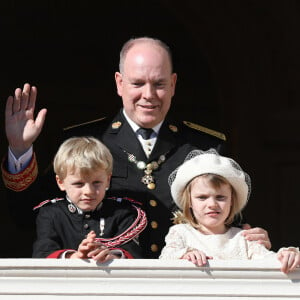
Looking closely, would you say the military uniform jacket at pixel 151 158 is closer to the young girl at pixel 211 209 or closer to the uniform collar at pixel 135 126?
the uniform collar at pixel 135 126

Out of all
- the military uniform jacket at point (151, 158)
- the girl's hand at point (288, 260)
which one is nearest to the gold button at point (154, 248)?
the military uniform jacket at point (151, 158)

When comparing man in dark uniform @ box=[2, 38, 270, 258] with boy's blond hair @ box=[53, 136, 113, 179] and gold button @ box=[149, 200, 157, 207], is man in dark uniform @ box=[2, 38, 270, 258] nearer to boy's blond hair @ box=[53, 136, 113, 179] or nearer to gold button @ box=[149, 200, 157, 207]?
gold button @ box=[149, 200, 157, 207]

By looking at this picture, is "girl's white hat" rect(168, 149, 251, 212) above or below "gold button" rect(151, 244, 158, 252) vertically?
above

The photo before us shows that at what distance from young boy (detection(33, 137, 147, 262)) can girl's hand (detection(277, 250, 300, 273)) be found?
526 mm

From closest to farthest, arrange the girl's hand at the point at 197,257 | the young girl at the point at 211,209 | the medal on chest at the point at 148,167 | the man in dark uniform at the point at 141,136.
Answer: the girl's hand at the point at 197,257, the young girl at the point at 211,209, the man in dark uniform at the point at 141,136, the medal on chest at the point at 148,167

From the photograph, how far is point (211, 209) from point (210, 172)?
0.12 meters

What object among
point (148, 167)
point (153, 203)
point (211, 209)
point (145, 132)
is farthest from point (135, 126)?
point (211, 209)

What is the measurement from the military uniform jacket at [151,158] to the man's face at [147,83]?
10cm

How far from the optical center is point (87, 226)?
177 inches

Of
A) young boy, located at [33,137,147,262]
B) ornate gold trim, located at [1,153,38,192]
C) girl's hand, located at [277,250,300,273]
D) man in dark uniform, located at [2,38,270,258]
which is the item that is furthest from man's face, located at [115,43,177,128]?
girl's hand, located at [277,250,300,273]

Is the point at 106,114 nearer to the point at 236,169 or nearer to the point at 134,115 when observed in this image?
the point at 134,115

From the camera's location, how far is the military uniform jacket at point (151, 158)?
4.71 m

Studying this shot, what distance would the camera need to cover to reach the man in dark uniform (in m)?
4.64

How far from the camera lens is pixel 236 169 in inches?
175
